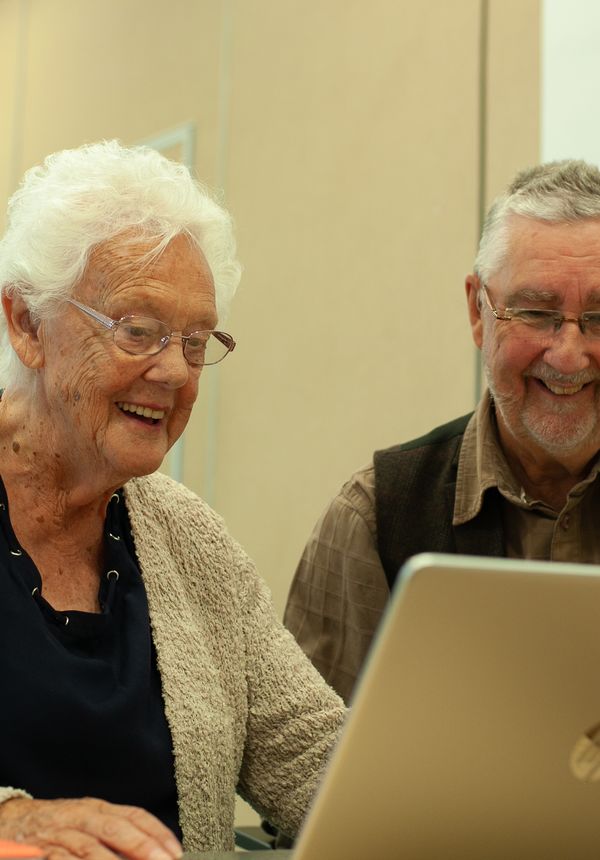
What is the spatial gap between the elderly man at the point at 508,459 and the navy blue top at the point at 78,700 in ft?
1.76

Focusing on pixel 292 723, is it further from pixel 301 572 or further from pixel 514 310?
pixel 514 310

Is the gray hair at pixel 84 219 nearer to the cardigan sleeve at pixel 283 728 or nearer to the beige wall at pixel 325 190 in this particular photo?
the cardigan sleeve at pixel 283 728

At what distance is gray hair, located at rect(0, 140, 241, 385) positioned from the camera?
61.4 inches

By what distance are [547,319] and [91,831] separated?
1149 millimetres

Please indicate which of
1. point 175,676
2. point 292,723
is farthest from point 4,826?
point 292,723

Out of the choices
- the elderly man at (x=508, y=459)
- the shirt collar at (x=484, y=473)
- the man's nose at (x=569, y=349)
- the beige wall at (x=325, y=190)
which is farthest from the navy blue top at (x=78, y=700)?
the beige wall at (x=325, y=190)

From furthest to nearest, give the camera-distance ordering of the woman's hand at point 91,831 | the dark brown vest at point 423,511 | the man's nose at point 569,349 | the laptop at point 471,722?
the dark brown vest at point 423,511 < the man's nose at point 569,349 < the woman's hand at point 91,831 < the laptop at point 471,722

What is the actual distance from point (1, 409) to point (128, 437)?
0.20m

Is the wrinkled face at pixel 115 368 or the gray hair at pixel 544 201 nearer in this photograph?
the wrinkled face at pixel 115 368

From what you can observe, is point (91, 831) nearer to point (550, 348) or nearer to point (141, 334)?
point (141, 334)

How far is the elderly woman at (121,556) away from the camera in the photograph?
4.75ft

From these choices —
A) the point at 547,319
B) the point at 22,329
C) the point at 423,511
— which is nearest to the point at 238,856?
the point at 22,329

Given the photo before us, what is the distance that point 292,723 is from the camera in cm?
162

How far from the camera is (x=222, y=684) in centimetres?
163
